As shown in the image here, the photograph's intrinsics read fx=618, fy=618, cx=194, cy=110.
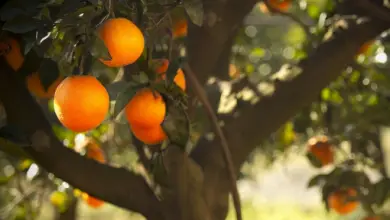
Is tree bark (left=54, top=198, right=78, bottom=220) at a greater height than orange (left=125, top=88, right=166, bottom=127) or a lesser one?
lesser

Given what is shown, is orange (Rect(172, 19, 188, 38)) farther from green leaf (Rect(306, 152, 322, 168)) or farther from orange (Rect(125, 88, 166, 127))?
green leaf (Rect(306, 152, 322, 168))

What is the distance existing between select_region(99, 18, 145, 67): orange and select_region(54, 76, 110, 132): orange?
0.04 meters

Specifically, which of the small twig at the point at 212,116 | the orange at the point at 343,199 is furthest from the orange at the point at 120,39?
the orange at the point at 343,199

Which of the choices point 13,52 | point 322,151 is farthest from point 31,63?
point 322,151

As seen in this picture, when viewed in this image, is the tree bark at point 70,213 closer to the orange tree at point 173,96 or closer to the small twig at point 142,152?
the orange tree at point 173,96

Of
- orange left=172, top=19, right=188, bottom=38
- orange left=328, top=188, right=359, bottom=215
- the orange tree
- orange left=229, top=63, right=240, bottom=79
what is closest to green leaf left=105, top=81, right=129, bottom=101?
the orange tree

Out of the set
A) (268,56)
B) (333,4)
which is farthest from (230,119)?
(268,56)

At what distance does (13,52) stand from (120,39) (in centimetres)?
29

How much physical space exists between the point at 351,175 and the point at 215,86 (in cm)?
42

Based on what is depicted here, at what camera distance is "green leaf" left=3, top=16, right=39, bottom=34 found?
78cm

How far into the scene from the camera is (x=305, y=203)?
5203 millimetres

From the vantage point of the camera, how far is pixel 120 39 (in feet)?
2.36

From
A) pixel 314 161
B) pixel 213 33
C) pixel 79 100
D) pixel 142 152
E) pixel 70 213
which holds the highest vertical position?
pixel 79 100

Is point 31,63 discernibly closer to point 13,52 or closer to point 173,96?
point 13,52
